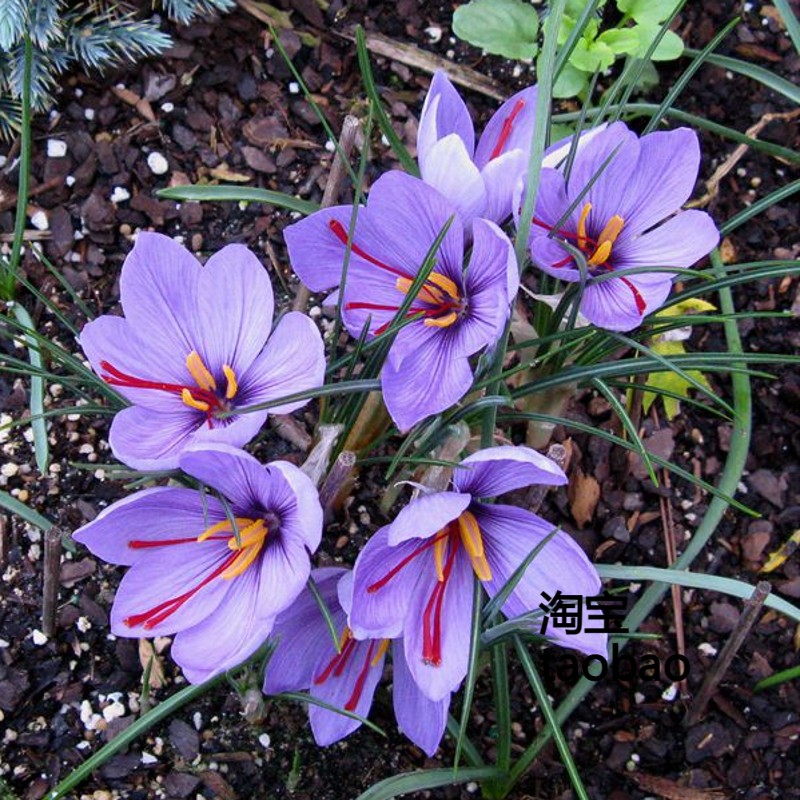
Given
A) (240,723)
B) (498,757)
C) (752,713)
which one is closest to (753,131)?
(752,713)

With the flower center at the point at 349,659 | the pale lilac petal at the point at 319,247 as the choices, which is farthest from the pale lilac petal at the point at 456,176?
the flower center at the point at 349,659

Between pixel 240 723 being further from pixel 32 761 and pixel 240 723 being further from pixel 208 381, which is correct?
pixel 208 381

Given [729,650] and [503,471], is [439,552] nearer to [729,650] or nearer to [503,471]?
[503,471]

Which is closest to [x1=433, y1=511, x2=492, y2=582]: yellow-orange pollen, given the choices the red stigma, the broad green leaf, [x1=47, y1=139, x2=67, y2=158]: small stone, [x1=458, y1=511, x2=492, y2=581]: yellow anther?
[x1=458, y1=511, x2=492, y2=581]: yellow anther

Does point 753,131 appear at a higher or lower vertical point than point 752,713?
higher

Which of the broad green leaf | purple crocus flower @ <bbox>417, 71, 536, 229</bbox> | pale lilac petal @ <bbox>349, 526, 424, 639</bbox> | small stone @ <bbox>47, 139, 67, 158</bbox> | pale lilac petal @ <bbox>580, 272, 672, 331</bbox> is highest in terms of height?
the broad green leaf

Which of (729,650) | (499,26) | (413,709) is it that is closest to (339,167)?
(499,26)

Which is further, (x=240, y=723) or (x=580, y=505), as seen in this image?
(x=580, y=505)

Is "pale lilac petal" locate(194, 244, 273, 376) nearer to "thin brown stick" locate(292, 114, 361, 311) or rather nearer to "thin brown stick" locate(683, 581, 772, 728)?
"thin brown stick" locate(292, 114, 361, 311)
